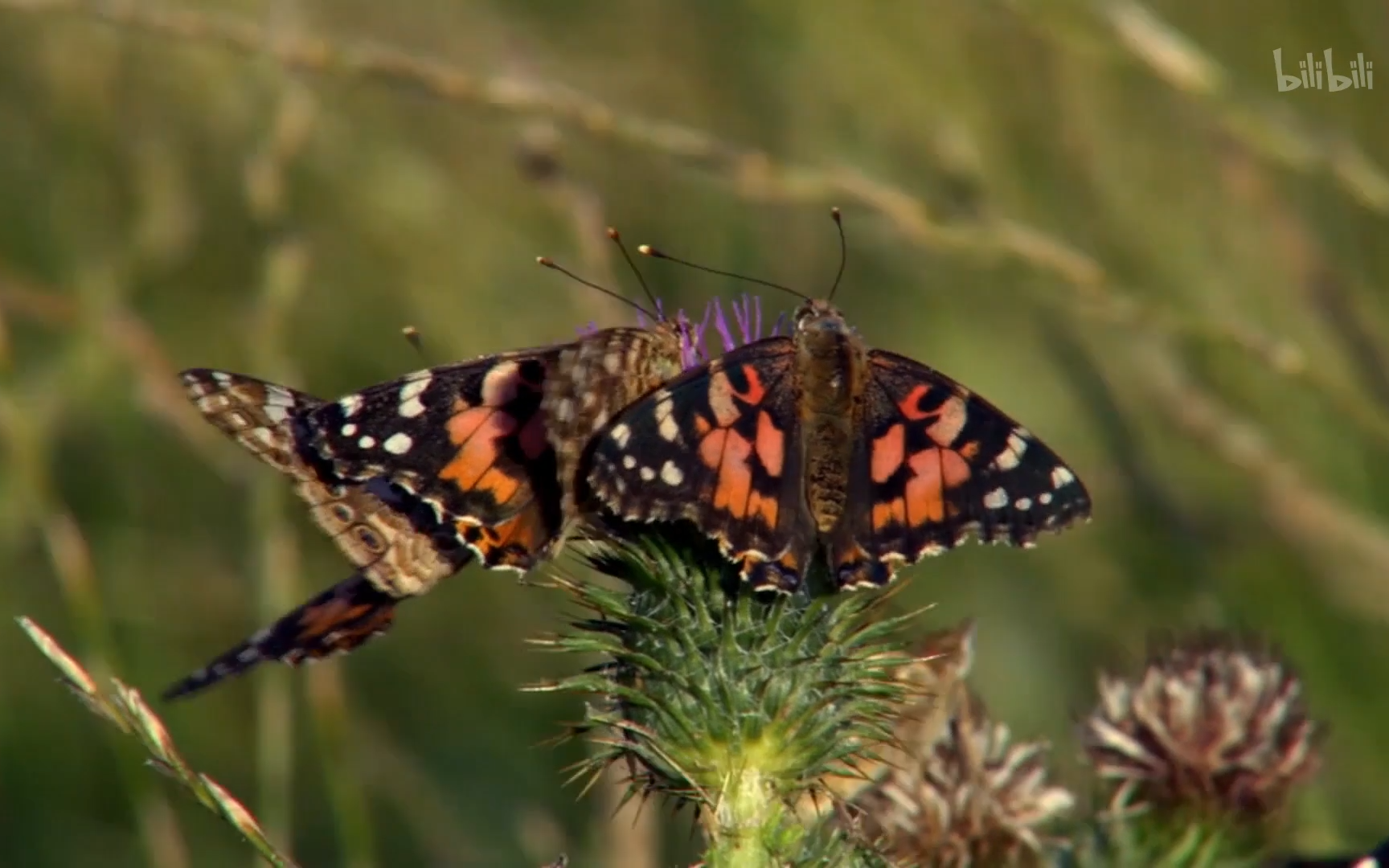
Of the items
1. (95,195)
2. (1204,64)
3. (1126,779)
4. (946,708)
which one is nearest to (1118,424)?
(1204,64)

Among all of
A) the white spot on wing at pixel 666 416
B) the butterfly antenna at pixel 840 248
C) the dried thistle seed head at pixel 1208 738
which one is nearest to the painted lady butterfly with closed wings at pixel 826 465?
Result: the white spot on wing at pixel 666 416

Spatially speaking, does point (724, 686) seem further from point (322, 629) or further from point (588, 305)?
point (588, 305)

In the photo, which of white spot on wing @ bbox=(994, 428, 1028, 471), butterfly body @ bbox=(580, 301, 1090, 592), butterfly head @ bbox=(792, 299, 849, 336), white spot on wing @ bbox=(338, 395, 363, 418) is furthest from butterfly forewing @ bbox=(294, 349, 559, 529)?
white spot on wing @ bbox=(994, 428, 1028, 471)

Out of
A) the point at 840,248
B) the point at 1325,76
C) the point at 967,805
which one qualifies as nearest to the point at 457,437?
the point at 967,805

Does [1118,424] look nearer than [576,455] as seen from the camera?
No

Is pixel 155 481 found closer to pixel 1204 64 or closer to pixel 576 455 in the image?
pixel 576 455

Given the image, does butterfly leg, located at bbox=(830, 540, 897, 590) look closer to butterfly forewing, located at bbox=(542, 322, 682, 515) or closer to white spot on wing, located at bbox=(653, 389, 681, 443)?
white spot on wing, located at bbox=(653, 389, 681, 443)

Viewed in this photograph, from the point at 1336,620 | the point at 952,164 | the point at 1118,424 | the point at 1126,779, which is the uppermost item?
the point at 952,164

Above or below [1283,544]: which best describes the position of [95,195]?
above

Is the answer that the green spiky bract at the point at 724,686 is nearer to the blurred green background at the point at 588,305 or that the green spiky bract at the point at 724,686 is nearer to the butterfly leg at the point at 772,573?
the butterfly leg at the point at 772,573
